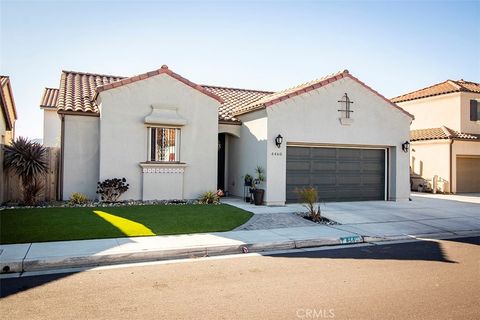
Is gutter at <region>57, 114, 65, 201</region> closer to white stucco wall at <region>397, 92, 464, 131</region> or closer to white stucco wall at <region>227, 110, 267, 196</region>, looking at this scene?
white stucco wall at <region>227, 110, 267, 196</region>

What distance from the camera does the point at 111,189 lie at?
13719 millimetres

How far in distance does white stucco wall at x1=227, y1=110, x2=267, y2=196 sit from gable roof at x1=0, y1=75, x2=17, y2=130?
30.2 feet

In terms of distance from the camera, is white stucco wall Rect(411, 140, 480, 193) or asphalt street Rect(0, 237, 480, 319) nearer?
asphalt street Rect(0, 237, 480, 319)

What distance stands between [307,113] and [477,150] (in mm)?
13332

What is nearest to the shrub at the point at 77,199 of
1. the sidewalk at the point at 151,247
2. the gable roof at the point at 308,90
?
the sidewalk at the point at 151,247

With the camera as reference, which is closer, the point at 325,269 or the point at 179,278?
the point at 179,278

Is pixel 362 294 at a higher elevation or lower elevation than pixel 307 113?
lower

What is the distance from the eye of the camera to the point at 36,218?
10.3m

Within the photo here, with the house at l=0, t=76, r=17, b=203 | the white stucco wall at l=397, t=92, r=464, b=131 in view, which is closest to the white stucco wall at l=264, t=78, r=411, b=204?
the white stucco wall at l=397, t=92, r=464, b=131

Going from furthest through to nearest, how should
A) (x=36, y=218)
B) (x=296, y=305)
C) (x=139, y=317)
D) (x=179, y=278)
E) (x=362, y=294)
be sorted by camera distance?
(x=36, y=218)
(x=179, y=278)
(x=362, y=294)
(x=296, y=305)
(x=139, y=317)

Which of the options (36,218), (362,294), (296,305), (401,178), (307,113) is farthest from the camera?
(401,178)

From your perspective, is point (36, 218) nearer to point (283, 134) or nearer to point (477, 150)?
point (283, 134)

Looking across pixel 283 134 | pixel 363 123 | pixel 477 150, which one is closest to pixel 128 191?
pixel 283 134

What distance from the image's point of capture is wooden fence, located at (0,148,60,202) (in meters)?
13.5
